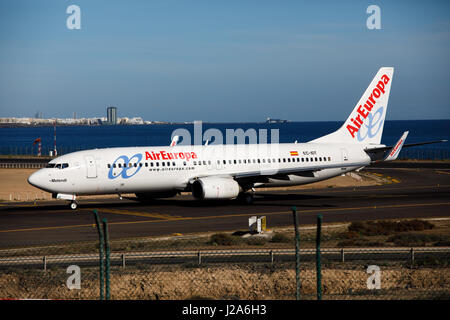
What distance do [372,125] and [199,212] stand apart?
1912 centimetres

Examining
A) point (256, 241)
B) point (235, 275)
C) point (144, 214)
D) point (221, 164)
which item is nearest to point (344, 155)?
point (221, 164)

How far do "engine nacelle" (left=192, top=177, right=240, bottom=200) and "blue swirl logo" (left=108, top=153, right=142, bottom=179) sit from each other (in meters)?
4.55

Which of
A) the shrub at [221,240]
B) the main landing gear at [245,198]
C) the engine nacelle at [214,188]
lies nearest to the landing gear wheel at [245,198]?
the main landing gear at [245,198]

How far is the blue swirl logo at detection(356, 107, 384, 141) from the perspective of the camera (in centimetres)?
5410

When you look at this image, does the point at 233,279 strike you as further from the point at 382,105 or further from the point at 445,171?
the point at 445,171

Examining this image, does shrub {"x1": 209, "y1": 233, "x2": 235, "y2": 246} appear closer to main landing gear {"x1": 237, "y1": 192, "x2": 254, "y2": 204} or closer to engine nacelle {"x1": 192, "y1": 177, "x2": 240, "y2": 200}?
engine nacelle {"x1": 192, "y1": 177, "x2": 240, "y2": 200}

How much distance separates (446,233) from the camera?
34.3 metres

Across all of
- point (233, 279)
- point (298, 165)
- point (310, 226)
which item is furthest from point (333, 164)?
→ point (233, 279)

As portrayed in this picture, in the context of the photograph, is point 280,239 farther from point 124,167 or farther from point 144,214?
point 124,167

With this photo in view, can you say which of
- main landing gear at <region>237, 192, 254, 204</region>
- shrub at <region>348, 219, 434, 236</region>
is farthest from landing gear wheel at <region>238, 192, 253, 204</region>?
shrub at <region>348, 219, 434, 236</region>

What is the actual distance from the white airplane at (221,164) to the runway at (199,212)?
1707mm

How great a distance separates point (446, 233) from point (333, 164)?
17824mm

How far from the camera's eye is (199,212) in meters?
44.5
